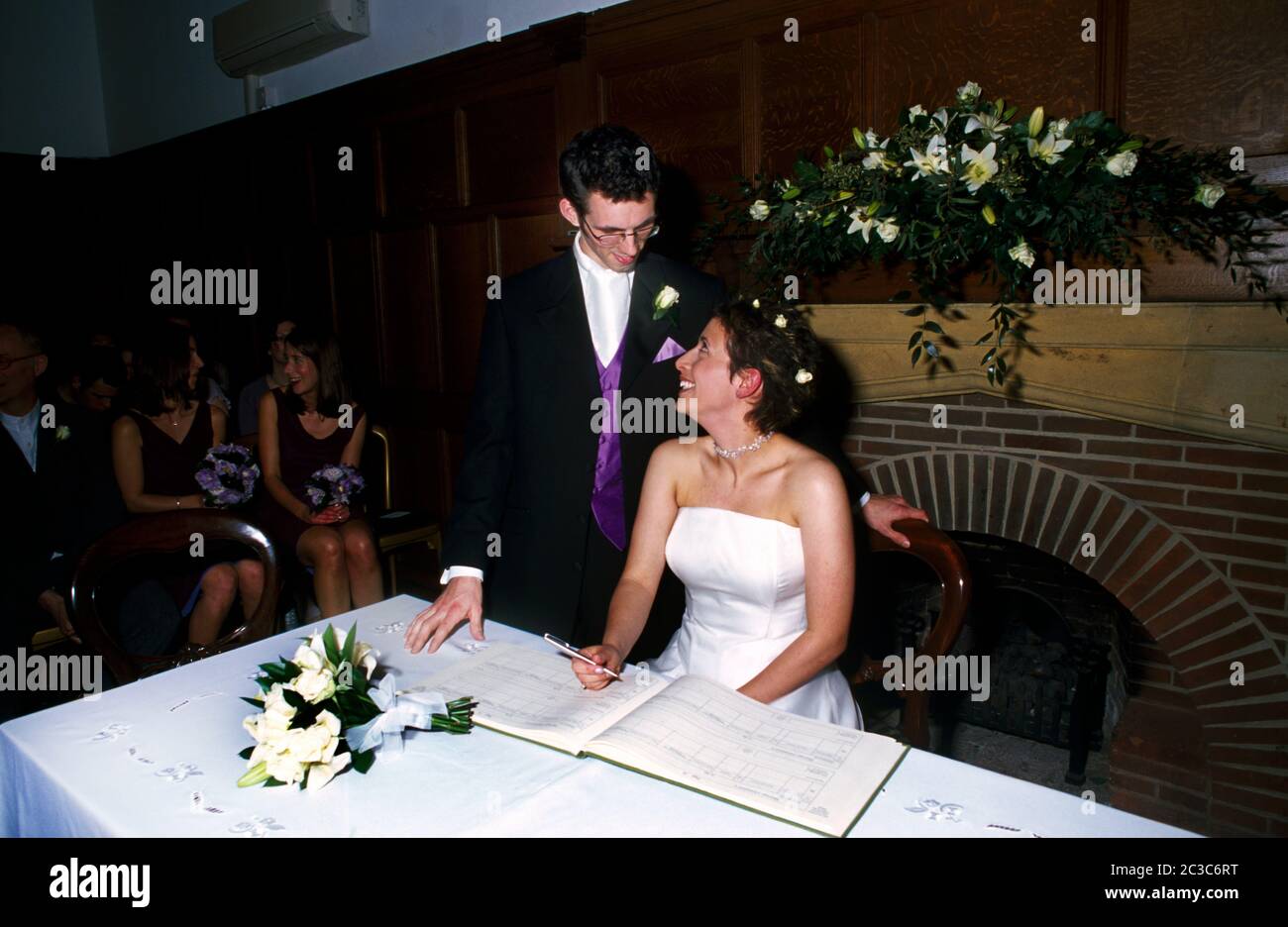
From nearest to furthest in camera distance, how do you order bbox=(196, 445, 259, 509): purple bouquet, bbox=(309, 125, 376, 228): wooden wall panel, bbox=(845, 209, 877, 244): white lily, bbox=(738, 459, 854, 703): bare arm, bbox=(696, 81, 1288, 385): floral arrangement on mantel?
bbox=(738, 459, 854, 703): bare arm → bbox=(696, 81, 1288, 385): floral arrangement on mantel → bbox=(845, 209, 877, 244): white lily → bbox=(196, 445, 259, 509): purple bouquet → bbox=(309, 125, 376, 228): wooden wall panel

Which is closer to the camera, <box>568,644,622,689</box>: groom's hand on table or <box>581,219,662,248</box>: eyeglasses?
<box>568,644,622,689</box>: groom's hand on table

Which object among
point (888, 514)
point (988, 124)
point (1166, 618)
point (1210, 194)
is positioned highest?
point (988, 124)

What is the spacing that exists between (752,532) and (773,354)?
41cm

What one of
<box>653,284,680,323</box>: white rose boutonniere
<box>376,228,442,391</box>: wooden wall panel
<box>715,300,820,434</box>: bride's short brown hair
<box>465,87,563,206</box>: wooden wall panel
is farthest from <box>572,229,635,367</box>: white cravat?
<box>376,228,442,391</box>: wooden wall panel

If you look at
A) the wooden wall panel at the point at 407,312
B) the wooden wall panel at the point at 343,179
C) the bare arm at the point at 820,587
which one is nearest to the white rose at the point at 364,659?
the bare arm at the point at 820,587

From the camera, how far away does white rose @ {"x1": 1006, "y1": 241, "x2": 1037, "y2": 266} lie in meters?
2.18

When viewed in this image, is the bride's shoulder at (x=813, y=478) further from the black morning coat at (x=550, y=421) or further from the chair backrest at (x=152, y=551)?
the chair backrest at (x=152, y=551)

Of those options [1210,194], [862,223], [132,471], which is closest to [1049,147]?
[1210,194]

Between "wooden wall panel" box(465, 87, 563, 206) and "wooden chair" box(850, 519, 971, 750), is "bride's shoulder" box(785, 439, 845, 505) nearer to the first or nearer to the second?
"wooden chair" box(850, 519, 971, 750)

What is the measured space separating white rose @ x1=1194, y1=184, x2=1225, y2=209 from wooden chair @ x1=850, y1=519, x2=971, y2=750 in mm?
1081

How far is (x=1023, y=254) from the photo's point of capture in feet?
7.16

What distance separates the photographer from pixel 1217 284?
2.22 m

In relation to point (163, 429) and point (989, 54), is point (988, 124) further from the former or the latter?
point (163, 429)
